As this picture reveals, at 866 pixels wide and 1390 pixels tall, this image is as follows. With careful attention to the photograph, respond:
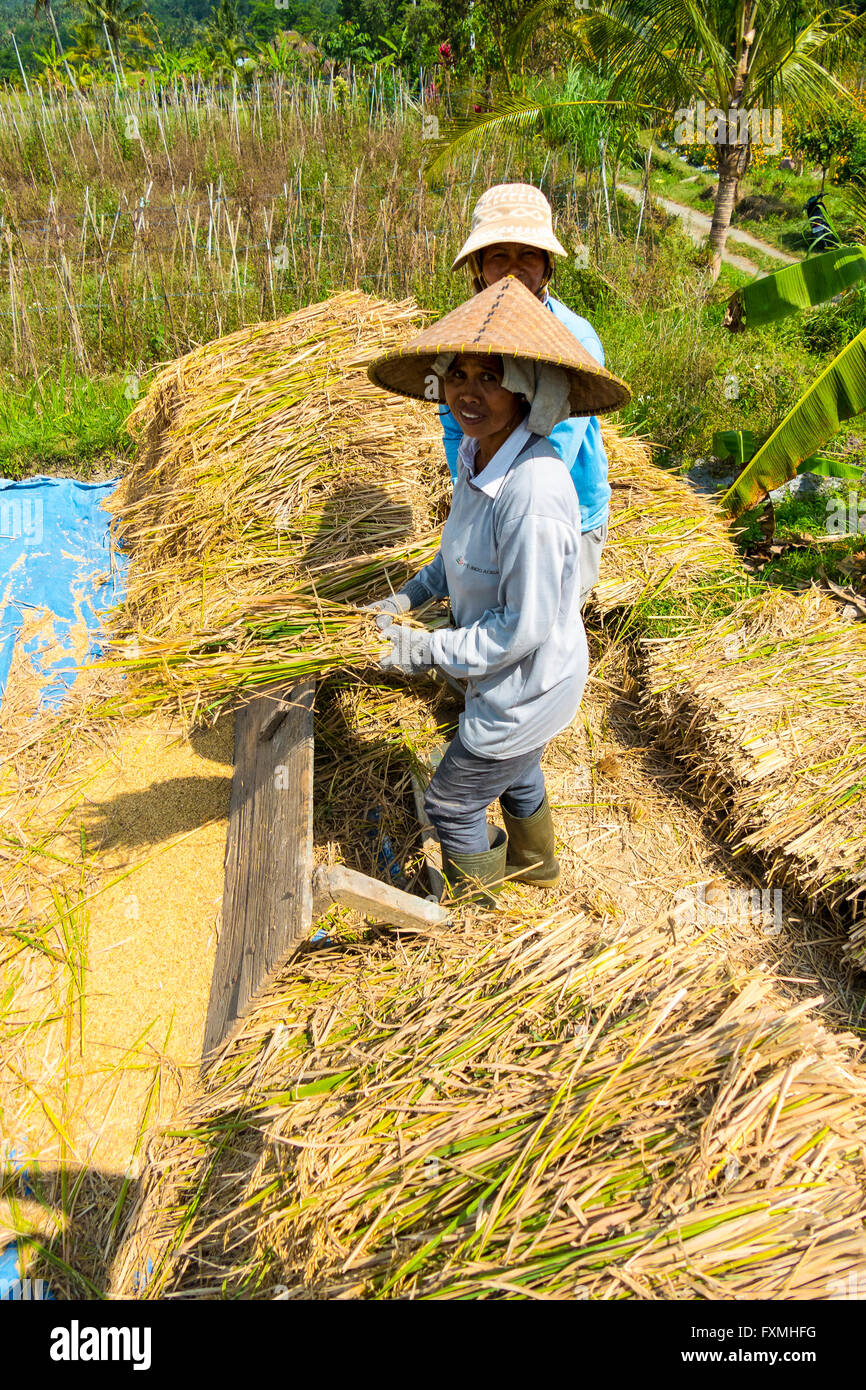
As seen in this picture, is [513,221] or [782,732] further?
[782,732]

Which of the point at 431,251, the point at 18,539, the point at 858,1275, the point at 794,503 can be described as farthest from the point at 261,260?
the point at 858,1275

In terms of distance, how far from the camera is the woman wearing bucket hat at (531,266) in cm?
241

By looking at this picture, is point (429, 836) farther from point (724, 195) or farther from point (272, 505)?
point (724, 195)

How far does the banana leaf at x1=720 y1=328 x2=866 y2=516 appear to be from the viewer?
3.83m

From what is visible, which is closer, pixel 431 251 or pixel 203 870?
pixel 203 870

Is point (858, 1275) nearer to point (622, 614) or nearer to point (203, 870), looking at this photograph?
point (203, 870)

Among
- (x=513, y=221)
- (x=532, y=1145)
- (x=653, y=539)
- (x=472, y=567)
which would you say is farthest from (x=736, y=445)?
(x=532, y=1145)

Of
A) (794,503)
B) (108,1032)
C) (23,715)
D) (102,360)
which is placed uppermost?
(102,360)

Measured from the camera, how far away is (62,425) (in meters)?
5.20

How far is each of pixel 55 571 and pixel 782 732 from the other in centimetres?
324

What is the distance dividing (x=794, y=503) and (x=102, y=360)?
15.0ft

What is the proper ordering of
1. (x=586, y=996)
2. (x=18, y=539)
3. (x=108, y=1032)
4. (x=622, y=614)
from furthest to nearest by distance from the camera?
(x=18, y=539), (x=622, y=614), (x=108, y=1032), (x=586, y=996)

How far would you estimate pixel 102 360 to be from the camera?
589 cm

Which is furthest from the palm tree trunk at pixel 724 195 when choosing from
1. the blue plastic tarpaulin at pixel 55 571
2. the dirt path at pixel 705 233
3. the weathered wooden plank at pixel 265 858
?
the weathered wooden plank at pixel 265 858
